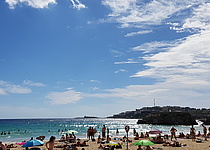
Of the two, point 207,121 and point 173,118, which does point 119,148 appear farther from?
point 207,121

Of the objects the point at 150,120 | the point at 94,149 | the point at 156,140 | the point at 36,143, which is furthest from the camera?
the point at 150,120

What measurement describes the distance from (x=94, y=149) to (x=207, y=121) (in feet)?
222

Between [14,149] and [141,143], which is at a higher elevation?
[141,143]

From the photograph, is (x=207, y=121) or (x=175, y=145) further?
(x=207, y=121)

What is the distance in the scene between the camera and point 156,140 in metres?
23.7

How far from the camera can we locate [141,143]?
14.3 metres

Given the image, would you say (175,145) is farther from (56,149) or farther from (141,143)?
(56,149)

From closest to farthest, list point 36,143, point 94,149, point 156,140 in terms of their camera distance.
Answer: point 36,143
point 94,149
point 156,140

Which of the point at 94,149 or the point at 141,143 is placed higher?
the point at 141,143

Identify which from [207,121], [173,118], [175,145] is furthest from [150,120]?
[175,145]

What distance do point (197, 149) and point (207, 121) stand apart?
209ft

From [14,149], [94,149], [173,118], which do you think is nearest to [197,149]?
[94,149]

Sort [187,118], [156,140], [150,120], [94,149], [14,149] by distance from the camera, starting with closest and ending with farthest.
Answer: [94,149], [14,149], [156,140], [187,118], [150,120]

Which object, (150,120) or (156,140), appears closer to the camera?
(156,140)
